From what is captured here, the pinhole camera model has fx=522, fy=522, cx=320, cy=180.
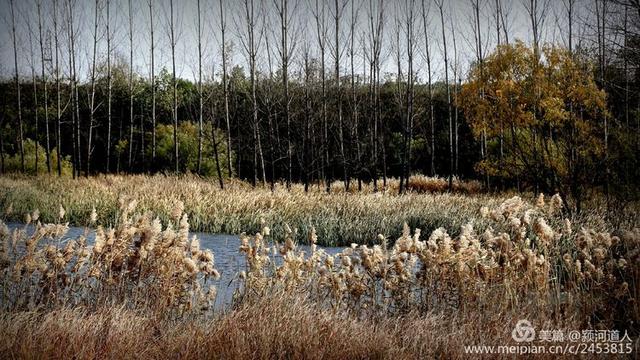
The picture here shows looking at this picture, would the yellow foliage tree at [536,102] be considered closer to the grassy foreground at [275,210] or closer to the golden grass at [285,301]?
the grassy foreground at [275,210]

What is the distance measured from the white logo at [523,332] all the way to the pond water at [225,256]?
2280 mm

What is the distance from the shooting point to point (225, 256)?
780cm

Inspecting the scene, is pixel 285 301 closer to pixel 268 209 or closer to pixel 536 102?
pixel 268 209

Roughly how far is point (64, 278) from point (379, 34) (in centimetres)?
1674

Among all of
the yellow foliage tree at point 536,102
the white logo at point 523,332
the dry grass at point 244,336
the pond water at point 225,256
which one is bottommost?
the pond water at point 225,256

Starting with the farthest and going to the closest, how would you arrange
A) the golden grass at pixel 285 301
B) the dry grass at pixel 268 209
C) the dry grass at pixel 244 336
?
the dry grass at pixel 268 209 < the golden grass at pixel 285 301 < the dry grass at pixel 244 336

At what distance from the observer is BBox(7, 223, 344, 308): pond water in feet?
17.0

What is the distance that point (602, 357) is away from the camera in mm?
3195

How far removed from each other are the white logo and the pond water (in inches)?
89.8

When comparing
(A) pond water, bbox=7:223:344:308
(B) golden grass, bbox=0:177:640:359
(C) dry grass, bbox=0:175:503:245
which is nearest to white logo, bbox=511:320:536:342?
(B) golden grass, bbox=0:177:640:359

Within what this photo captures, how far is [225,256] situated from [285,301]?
13.2ft

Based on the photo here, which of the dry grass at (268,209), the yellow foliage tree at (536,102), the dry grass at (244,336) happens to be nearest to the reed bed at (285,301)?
the dry grass at (244,336)

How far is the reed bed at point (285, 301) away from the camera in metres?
3.21

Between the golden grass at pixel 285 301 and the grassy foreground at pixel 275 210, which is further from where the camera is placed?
the grassy foreground at pixel 275 210
